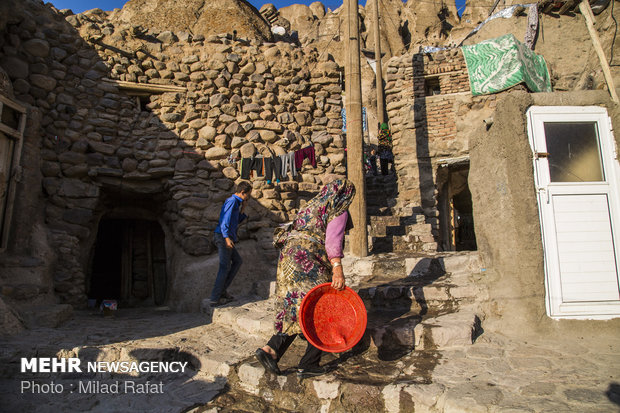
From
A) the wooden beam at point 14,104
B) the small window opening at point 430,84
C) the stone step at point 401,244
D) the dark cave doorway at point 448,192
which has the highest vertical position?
the small window opening at point 430,84

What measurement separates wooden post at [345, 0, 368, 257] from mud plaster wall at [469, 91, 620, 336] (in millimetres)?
2329

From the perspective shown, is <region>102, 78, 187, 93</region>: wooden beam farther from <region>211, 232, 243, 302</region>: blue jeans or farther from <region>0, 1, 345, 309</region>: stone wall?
<region>211, 232, 243, 302</region>: blue jeans

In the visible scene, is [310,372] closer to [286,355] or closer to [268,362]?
[268,362]

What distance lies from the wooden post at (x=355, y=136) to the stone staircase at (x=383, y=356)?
1.19m

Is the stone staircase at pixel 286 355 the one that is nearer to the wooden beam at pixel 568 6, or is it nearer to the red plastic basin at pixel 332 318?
the red plastic basin at pixel 332 318

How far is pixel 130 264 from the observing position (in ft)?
28.1

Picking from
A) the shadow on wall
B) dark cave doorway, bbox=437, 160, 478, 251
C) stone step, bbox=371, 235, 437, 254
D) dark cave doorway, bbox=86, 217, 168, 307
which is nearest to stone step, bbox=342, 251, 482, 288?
stone step, bbox=371, 235, 437, 254

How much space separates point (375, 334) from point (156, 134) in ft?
18.0

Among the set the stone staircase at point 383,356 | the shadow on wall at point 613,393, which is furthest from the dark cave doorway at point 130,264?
the shadow on wall at point 613,393

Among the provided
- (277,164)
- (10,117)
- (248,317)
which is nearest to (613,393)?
(248,317)

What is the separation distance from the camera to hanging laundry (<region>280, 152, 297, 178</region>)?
22.3 ft

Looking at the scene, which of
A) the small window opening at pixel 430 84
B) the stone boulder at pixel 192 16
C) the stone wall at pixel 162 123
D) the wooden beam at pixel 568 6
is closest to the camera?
the stone wall at pixel 162 123

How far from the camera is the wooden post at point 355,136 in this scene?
19.2ft

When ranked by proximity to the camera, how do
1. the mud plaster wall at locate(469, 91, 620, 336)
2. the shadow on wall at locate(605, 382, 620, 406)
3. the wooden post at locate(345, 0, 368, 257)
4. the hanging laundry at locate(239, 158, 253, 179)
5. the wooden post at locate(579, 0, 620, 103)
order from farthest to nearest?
the hanging laundry at locate(239, 158, 253, 179) → the wooden post at locate(345, 0, 368, 257) → the wooden post at locate(579, 0, 620, 103) → the mud plaster wall at locate(469, 91, 620, 336) → the shadow on wall at locate(605, 382, 620, 406)
